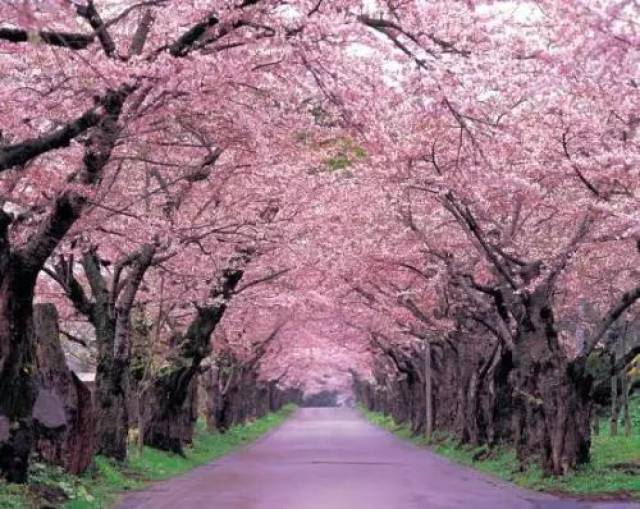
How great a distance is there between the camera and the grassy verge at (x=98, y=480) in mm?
12867

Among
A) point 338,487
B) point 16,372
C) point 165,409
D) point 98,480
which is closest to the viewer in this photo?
point 16,372

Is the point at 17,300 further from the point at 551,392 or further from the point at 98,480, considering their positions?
the point at 551,392

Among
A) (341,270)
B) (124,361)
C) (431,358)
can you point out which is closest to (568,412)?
(124,361)

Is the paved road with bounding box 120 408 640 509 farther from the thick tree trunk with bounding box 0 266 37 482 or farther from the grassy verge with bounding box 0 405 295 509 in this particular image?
the thick tree trunk with bounding box 0 266 37 482

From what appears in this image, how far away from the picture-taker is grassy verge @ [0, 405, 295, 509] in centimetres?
1287

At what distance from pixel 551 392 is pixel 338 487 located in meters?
5.12

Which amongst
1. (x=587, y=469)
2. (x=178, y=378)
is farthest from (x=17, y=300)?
(x=178, y=378)

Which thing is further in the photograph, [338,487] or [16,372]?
[338,487]

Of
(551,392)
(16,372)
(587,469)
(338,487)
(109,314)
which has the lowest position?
(338,487)

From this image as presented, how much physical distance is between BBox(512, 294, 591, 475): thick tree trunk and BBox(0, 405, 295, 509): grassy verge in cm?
863

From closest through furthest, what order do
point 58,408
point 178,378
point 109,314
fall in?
point 58,408, point 109,314, point 178,378

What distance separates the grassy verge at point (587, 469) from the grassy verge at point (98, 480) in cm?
807

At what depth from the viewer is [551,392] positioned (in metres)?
21.1

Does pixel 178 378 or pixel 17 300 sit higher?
pixel 178 378
